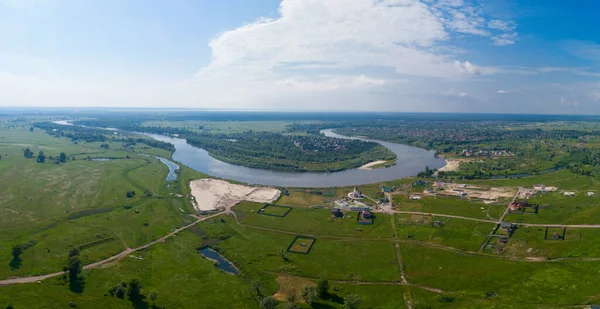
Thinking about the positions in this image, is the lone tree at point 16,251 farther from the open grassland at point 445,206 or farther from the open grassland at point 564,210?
the open grassland at point 564,210

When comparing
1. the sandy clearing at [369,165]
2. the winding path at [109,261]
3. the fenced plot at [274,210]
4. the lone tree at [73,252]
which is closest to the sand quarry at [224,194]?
the fenced plot at [274,210]

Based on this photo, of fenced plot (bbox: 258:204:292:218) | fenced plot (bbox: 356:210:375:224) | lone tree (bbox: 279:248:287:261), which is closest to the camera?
lone tree (bbox: 279:248:287:261)

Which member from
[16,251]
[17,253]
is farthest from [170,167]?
[16,251]

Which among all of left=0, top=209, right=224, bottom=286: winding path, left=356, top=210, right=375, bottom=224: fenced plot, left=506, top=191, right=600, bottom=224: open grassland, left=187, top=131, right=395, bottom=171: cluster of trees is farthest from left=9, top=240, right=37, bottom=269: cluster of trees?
left=506, top=191, right=600, bottom=224: open grassland

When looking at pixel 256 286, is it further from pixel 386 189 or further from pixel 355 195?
pixel 386 189

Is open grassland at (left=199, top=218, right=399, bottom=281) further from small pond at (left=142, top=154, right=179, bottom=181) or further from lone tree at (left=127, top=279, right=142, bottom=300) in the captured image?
small pond at (left=142, top=154, right=179, bottom=181)

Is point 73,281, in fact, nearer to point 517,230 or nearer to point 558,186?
point 517,230

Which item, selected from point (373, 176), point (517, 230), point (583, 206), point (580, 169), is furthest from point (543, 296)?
point (580, 169)
